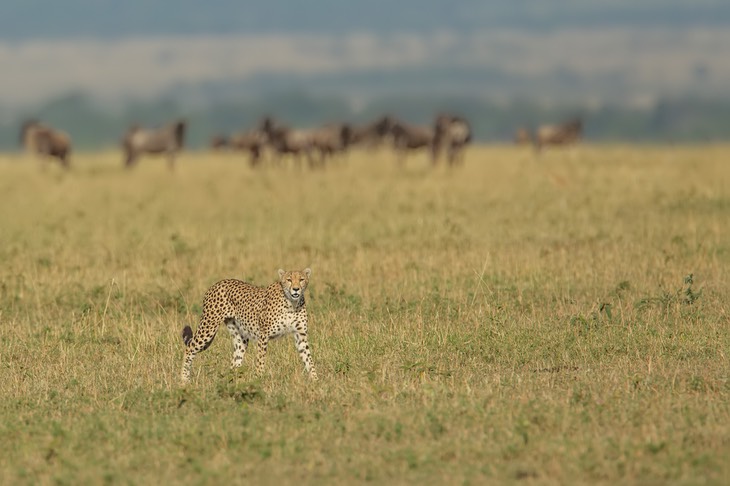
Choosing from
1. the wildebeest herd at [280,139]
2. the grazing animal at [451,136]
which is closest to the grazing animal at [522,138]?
the wildebeest herd at [280,139]

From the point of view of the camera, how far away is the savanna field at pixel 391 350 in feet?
29.1

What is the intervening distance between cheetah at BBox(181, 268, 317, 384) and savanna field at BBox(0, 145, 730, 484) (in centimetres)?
27

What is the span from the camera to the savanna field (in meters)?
8.88

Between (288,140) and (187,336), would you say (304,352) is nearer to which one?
(187,336)

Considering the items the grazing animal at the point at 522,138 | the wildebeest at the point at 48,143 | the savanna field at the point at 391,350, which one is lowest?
the savanna field at the point at 391,350

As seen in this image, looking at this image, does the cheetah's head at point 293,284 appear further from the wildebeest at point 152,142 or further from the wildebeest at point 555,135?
the wildebeest at point 555,135

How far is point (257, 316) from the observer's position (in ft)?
38.7

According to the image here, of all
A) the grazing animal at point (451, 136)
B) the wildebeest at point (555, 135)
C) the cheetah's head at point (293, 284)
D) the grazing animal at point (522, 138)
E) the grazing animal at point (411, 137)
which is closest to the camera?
the cheetah's head at point (293, 284)

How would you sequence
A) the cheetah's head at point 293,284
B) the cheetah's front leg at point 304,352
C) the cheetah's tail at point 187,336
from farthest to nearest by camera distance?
the cheetah's tail at point 187,336
the cheetah's front leg at point 304,352
the cheetah's head at point 293,284

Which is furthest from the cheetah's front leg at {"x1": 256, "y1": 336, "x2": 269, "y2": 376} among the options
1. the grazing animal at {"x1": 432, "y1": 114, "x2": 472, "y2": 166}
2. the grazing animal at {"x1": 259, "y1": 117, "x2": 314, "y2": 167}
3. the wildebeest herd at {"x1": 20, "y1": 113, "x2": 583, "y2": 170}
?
the grazing animal at {"x1": 259, "y1": 117, "x2": 314, "y2": 167}

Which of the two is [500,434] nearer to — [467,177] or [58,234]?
[58,234]

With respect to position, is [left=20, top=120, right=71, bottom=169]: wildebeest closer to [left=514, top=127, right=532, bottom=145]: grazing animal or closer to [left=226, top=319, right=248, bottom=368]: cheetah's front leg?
[left=226, top=319, right=248, bottom=368]: cheetah's front leg

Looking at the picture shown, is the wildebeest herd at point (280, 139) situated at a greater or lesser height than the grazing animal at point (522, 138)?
lesser

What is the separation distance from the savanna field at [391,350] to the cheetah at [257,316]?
0.27 meters
